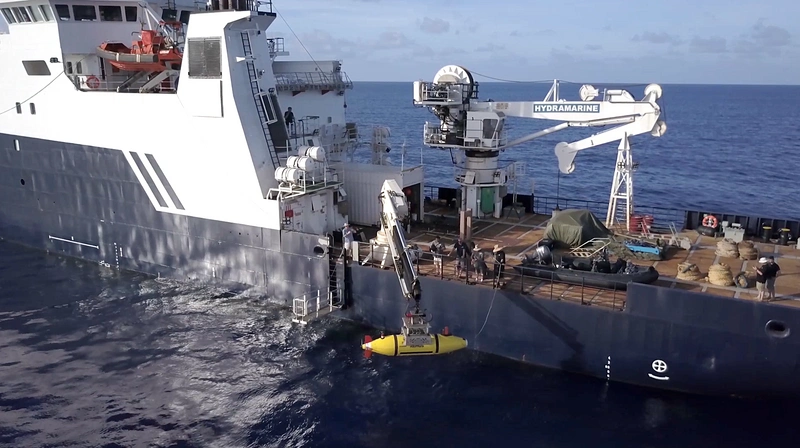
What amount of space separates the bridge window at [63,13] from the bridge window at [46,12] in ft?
1.01

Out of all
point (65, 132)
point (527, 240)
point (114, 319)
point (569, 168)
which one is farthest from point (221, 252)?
point (569, 168)

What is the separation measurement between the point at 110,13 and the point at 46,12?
7.21ft

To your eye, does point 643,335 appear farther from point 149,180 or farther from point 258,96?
point 149,180

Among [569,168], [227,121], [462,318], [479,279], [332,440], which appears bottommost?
[332,440]

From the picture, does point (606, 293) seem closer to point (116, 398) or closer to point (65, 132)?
point (116, 398)

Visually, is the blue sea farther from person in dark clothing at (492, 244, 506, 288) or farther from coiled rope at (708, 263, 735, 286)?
coiled rope at (708, 263, 735, 286)

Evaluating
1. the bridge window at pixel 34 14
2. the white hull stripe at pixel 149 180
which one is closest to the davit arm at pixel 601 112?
the white hull stripe at pixel 149 180

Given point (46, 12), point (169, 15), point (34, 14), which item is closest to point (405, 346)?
point (169, 15)

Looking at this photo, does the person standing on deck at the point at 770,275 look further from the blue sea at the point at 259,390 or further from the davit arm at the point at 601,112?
the davit arm at the point at 601,112

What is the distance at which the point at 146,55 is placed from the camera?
22688mm

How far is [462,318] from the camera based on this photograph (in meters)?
17.7

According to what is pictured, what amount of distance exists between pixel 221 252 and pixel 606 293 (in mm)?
12919

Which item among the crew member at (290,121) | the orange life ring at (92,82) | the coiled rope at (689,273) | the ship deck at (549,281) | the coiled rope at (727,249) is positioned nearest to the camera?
the ship deck at (549,281)

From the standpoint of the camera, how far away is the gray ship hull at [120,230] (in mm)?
20656
